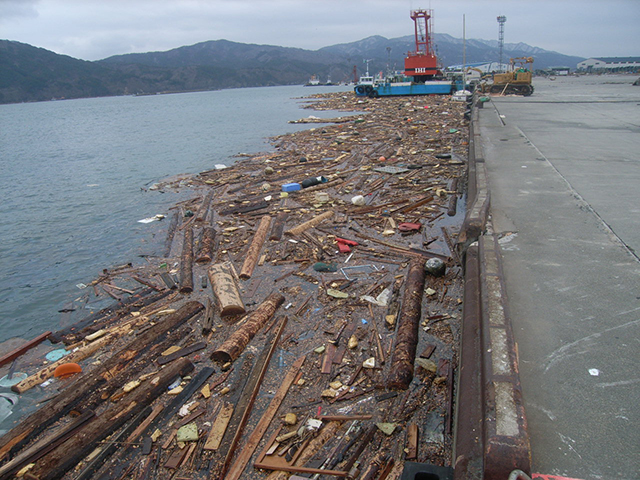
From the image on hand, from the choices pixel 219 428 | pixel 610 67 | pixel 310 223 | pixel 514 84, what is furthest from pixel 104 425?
pixel 610 67

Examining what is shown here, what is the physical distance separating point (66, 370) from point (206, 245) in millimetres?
4073

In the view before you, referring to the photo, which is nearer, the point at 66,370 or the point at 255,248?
the point at 66,370

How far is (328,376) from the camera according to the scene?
4656mm

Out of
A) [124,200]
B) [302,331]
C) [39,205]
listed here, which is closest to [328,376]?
[302,331]

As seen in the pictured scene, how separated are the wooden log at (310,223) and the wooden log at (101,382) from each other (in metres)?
3.70

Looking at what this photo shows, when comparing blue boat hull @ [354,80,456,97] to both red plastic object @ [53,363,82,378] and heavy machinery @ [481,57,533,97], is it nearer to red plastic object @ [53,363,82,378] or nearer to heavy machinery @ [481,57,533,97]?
heavy machinery @ [481,57,533,97]

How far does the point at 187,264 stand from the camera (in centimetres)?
800

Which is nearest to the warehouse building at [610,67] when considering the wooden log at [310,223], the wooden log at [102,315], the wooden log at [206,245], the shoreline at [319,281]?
the shoreline at [319,281]

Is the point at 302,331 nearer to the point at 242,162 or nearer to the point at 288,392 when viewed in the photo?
the point at 288,392

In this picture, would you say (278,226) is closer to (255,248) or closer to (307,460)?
(255,248)

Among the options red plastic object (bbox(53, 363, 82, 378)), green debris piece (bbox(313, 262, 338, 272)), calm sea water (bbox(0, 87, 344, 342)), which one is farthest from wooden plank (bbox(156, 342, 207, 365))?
green debris piece (bbox(313, 262, 338, 272))

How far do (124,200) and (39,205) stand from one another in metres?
3.42

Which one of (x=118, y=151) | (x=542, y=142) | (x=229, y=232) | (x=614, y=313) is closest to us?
(x=614, y=313)

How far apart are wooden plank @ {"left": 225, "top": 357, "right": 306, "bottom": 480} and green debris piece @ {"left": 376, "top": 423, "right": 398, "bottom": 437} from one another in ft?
3.85
